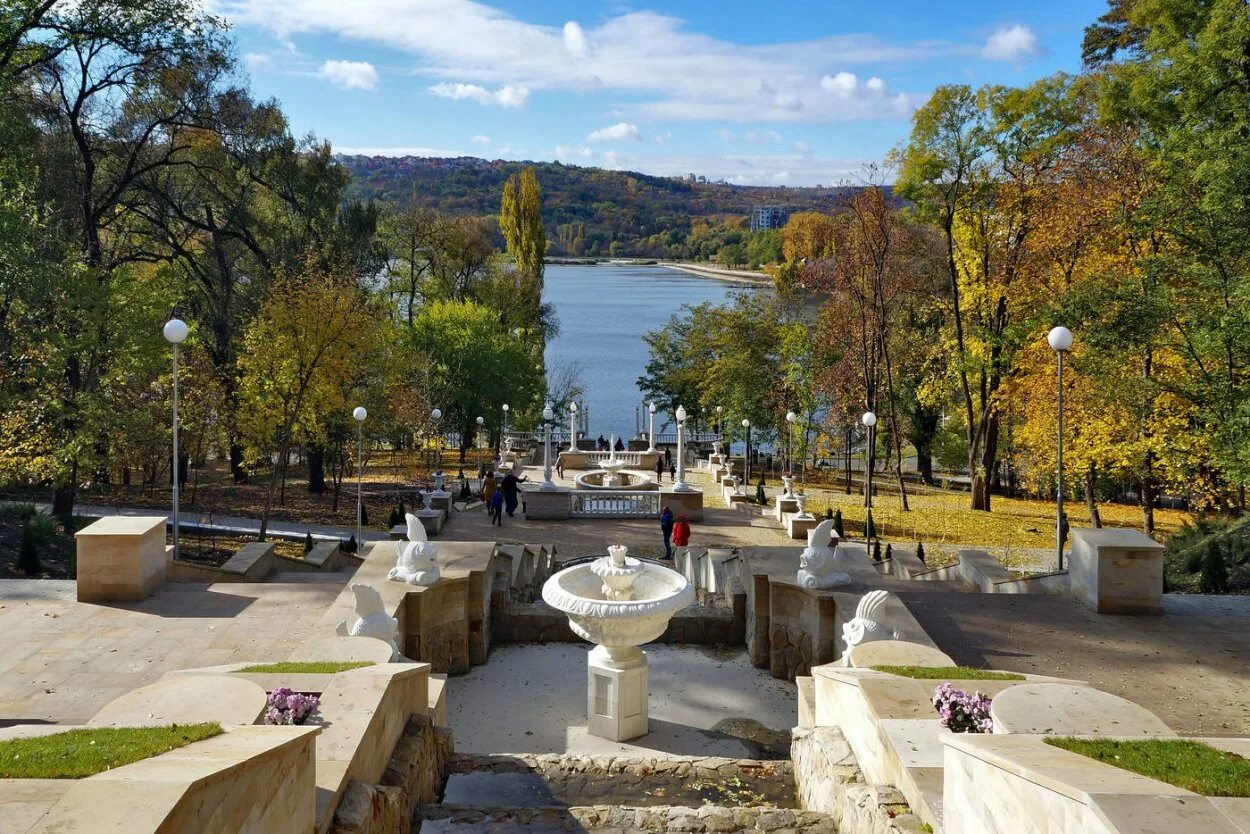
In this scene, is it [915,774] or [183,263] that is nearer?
[915,774]

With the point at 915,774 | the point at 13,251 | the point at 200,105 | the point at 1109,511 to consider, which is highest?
the point at 200,105

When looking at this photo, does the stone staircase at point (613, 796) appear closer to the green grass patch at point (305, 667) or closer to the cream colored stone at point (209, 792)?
the green grass patch at point (305, 667)

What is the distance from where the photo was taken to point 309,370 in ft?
77.2

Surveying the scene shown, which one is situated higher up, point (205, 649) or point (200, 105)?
point (200, 105)

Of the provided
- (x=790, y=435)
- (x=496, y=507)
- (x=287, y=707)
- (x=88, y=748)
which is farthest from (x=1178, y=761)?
(x=790, y=435)

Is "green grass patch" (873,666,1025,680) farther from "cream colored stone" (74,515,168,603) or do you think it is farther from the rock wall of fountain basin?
the rock wall of fountain basin

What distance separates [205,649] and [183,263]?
25866mm

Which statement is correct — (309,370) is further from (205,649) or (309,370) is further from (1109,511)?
(1109,511)

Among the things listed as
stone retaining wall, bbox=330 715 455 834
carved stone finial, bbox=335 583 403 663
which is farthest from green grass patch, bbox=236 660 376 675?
carved stone finial, bbox=335 583 403 663

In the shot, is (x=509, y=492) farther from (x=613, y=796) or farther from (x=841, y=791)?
(x=841, y=791)

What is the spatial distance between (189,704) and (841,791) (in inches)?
177

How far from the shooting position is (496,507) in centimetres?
2331

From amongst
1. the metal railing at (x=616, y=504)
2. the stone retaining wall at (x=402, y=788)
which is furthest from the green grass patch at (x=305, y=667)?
the metal railing at (x=616, y=504)

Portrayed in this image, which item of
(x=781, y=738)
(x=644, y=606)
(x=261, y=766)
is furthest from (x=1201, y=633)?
(x=261, y=766)
